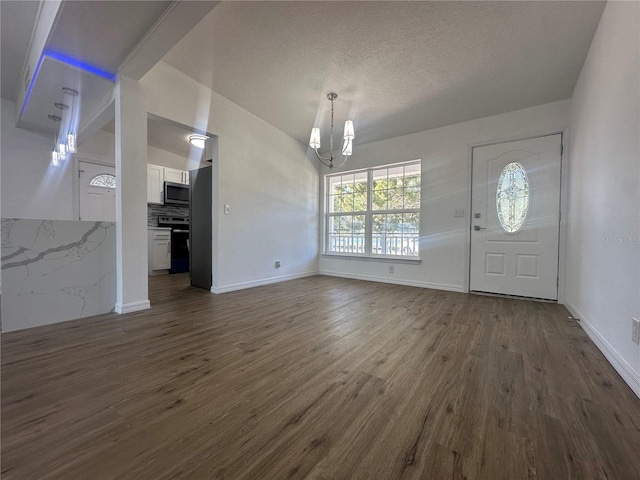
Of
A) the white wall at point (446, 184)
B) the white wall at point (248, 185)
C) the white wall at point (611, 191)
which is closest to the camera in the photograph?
the white wall at point (611, 191)

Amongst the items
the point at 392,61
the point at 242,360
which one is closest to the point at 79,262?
the point at 242,360

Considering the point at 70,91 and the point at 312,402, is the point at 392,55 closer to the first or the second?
the point at 312,402

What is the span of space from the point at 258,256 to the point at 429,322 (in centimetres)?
261

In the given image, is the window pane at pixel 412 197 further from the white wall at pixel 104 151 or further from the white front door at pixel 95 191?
the white front door at pixel 95 191

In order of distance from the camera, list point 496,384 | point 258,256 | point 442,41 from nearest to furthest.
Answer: point 496,384
point 442,41
point 258,256

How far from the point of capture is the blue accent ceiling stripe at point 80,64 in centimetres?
219

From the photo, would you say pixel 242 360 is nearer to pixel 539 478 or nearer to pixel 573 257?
pixel 539 478

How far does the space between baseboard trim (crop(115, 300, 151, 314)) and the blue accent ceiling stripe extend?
220 centimetres

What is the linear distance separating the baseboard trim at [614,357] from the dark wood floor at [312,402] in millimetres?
48

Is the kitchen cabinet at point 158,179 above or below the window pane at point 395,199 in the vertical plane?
above

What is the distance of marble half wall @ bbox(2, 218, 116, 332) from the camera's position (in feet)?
7.22

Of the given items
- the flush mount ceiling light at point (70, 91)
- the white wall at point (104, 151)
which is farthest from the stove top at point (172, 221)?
the flush mount ceiling light at point (70, 91)

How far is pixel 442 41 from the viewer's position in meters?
2.40

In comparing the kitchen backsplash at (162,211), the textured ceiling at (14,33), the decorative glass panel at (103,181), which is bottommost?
the kitchen backsplash at (162,211)
